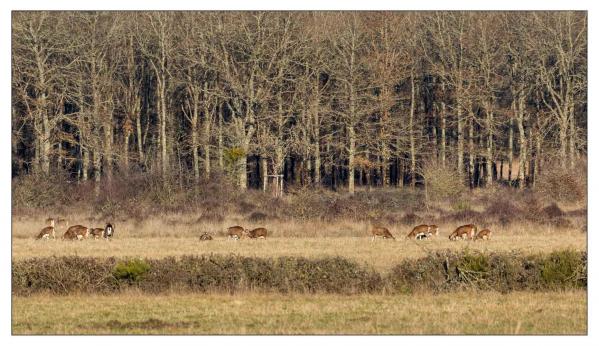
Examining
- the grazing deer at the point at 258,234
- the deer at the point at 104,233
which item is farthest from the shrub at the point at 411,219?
the deer at the point at 104,233

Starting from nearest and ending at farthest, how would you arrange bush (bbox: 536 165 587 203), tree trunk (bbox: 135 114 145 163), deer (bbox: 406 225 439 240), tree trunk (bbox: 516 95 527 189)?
deer (bbox: 406 225 439 240) → bush (bbox: 536 165 587 203) → tree trunk (bbox: 516 95 527 189) → tree trunk (bbox: 135 114 145 163)

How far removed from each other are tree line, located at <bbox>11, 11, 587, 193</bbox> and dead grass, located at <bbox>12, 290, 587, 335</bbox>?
3079cm

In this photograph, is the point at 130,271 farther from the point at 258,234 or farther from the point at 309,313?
the point at 258,234

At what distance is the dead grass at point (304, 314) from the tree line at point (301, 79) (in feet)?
101

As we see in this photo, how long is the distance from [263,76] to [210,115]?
7712 millimetres

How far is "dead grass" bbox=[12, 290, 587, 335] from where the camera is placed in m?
16.4

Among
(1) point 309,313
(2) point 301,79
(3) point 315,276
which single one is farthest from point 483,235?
(2) point 301,79

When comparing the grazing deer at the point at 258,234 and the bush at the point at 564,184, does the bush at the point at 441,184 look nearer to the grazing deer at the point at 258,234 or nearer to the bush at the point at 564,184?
the bush at the point at 564,184

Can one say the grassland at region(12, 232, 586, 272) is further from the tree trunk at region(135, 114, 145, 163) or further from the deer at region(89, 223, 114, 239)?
the tree trunk at region(135, 114, 145, 163)

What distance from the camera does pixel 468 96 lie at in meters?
57.2

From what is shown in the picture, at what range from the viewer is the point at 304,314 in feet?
58.4

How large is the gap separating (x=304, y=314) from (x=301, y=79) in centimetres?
3876

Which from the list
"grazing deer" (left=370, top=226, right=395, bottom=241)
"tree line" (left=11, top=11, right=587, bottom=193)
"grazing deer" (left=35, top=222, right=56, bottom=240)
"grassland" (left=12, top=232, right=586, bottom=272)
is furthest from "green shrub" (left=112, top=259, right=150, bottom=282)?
"tree line" (left=11, top=11, right=587, bottom=193)

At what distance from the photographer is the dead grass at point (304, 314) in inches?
645
